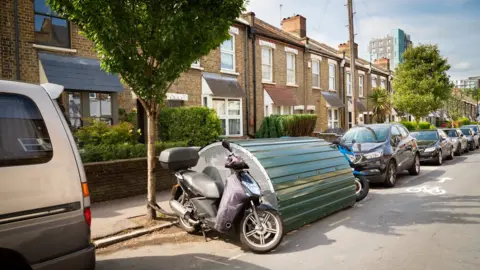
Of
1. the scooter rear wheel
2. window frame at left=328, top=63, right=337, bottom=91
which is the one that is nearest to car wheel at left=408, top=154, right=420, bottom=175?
the scooter rear wheel

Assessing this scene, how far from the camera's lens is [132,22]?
5641 mm

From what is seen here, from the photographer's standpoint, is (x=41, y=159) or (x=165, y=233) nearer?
(x=41, y=159)

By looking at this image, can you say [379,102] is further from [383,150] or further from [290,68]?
[383,150]

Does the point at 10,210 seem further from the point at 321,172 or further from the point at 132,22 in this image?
the point at 321,172

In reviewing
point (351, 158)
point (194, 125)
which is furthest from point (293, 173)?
point (194, 125)

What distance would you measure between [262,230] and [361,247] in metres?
1.45

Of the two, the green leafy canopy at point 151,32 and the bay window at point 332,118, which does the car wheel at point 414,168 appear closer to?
the green leafy canopy at point 151,32

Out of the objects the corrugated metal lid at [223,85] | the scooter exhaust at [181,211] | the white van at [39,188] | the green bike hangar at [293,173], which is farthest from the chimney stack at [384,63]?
the white van at [39,188]

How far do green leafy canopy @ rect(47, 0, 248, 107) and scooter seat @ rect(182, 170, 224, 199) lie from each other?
1785 mm

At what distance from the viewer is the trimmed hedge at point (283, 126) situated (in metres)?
16.7

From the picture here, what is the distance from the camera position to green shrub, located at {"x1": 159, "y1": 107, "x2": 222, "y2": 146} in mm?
11336

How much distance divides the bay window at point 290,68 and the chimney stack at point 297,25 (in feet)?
11.0

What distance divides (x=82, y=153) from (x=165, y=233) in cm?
346

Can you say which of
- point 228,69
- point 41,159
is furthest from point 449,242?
point 228,69
